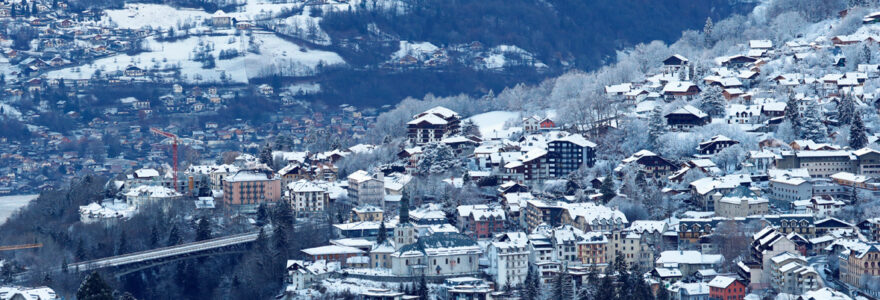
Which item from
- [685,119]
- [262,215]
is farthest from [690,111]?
[262,215]

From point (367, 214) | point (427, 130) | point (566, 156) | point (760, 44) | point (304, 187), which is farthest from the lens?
point (760, 44)

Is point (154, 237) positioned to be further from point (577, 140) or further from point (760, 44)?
point (760, 44)

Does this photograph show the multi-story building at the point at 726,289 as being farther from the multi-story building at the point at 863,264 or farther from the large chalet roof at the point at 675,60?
the large chalet roof at the point at 675,60

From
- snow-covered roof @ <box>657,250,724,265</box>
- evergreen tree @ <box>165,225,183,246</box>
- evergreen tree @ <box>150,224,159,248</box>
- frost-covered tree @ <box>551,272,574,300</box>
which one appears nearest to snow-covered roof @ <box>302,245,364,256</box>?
frost-covered tree @ <box>551,272,574,300</box>

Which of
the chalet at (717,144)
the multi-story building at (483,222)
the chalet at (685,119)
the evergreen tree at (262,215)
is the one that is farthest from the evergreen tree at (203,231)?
the chalet at (685,119)

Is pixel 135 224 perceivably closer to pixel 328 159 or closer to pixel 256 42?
pixel 328 159

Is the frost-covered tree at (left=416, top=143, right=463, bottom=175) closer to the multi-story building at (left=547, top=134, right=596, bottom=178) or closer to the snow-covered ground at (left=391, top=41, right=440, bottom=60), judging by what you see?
the multi-story building at (left=547, top=134, right=596, bottom=178)
